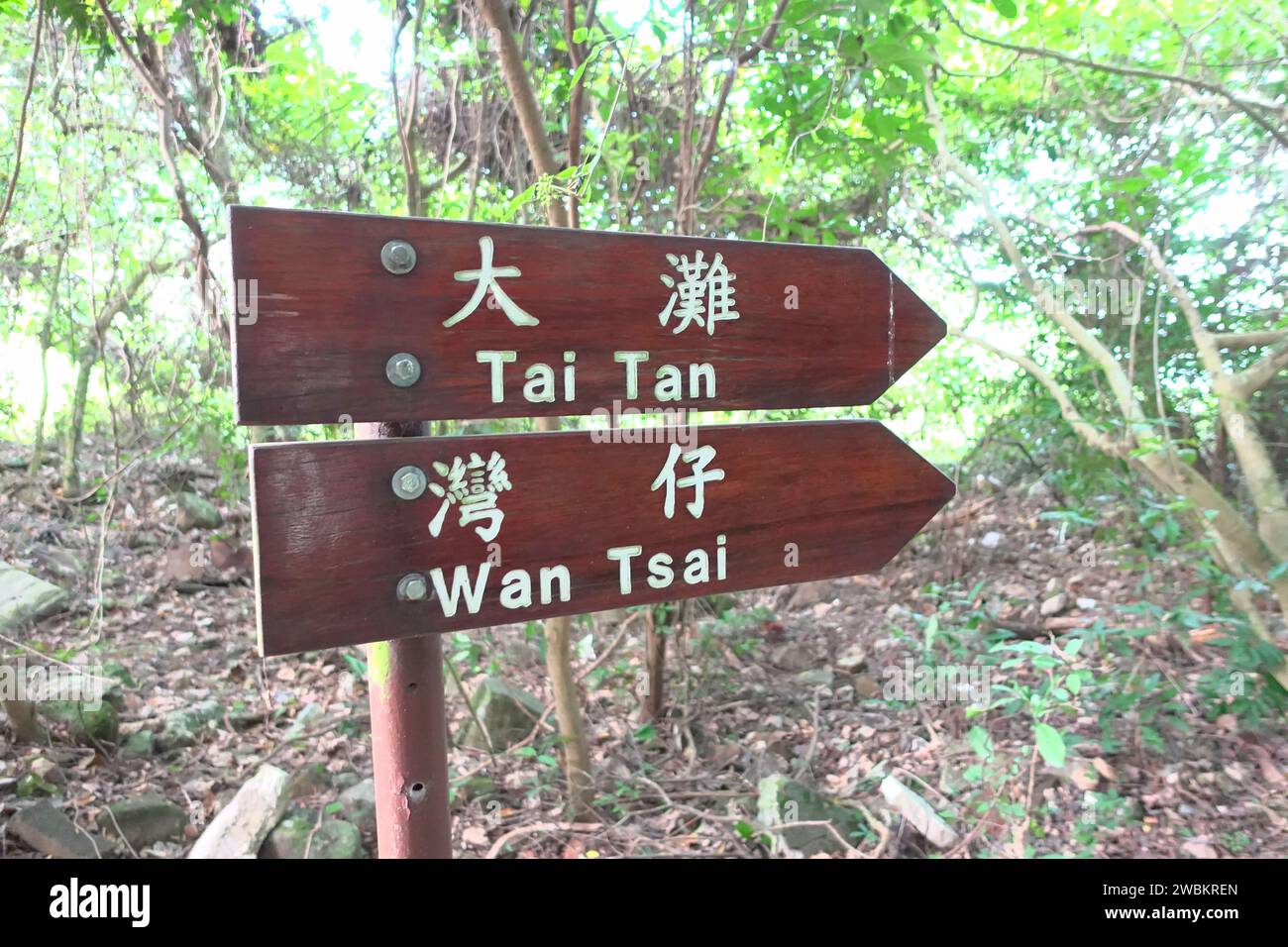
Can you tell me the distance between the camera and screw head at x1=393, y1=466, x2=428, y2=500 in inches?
44.2

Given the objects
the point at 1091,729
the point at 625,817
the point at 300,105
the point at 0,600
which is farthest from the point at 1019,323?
the point at 0,600

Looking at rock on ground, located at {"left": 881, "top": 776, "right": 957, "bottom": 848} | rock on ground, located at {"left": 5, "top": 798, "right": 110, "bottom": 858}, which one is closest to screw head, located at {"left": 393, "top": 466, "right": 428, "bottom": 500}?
rock on ground, located at {"left": 5, "top": 798, "right": 110, "bottom": 858}

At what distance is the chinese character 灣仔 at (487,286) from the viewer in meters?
1.17

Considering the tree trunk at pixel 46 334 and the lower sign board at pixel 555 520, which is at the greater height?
the tree trunk at pixel 46 334

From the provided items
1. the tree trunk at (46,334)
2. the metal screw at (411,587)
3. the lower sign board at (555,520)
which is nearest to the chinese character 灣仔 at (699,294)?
the lower sign board at (555,520)

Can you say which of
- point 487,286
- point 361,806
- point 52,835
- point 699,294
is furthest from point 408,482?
point 52,835

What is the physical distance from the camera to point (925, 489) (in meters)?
1.54

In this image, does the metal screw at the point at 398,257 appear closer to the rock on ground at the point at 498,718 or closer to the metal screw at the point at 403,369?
the metal screw at the point at 403,369

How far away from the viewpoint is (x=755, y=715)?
3842mm

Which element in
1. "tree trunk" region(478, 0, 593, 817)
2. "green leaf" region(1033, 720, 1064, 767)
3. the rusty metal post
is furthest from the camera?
"tree trunk" region(478, 0, 593, 817)

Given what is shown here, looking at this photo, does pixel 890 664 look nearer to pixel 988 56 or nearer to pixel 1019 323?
pixel 1019 323

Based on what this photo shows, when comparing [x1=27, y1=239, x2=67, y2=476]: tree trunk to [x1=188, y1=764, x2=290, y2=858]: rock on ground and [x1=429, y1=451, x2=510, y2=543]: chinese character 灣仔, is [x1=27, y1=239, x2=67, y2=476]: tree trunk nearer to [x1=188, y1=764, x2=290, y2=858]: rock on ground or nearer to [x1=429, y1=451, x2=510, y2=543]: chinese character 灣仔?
[x1=188, y1=764, x2=290, y2=858]: rock on ground

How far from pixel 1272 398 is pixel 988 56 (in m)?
2.36

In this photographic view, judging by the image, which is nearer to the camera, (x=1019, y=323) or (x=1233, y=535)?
(x=1233, y=535)
